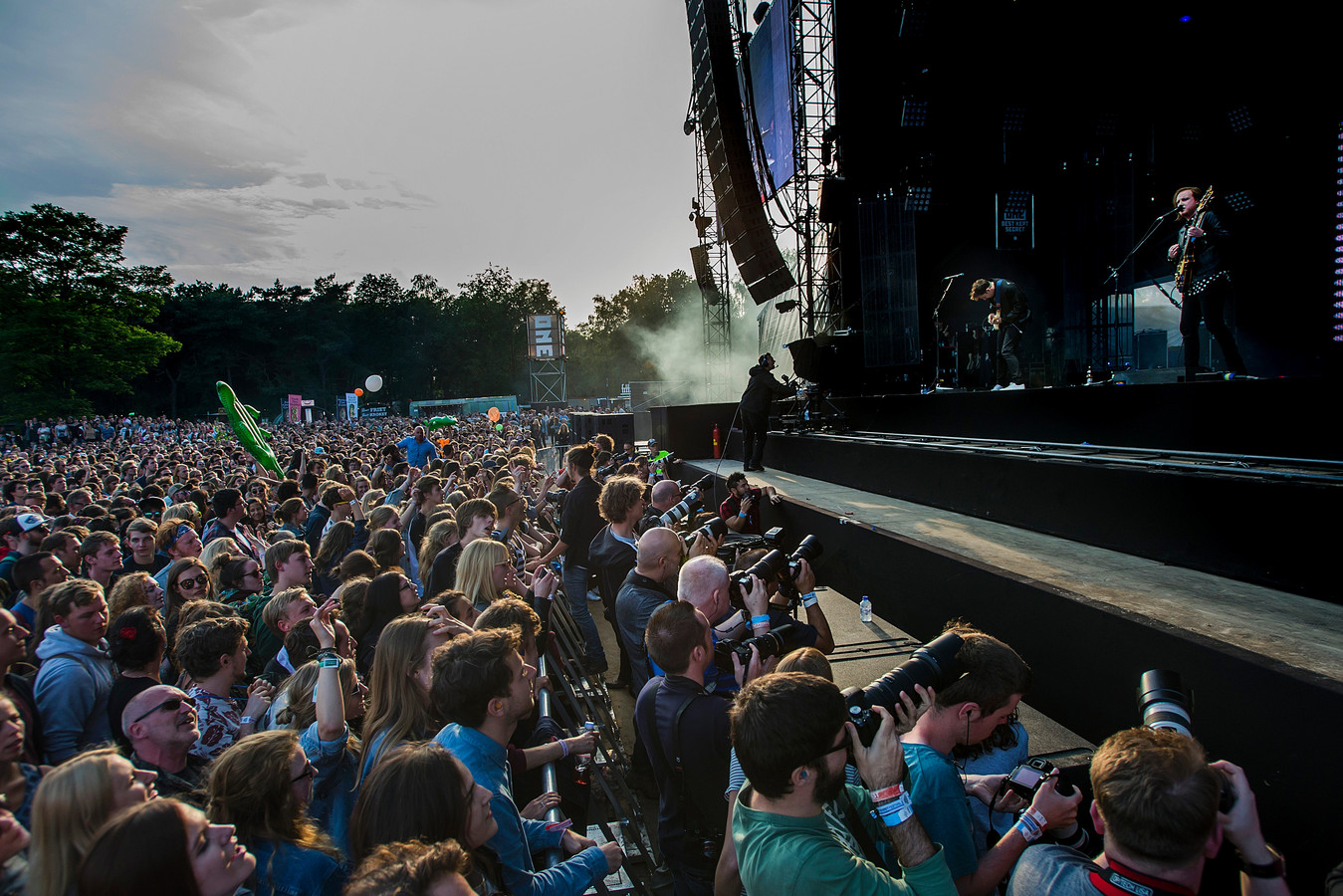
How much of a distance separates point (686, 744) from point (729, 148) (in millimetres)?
15681

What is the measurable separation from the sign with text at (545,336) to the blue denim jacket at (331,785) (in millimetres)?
44116

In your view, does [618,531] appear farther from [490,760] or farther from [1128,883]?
[1128,883]

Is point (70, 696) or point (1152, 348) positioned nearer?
point (70, 696)

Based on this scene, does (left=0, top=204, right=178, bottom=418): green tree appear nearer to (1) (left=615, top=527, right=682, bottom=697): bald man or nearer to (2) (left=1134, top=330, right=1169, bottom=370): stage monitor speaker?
(1) (left=615, top=527, right=682, bottom=697): bald man

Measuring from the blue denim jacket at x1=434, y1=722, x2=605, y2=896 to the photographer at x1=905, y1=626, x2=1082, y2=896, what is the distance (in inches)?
41.7

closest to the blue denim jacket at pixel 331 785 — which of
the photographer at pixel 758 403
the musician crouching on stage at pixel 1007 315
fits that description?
Result: the photographer at pixel 758 403

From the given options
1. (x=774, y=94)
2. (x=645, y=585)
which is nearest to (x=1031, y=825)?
(x=645, y=585)

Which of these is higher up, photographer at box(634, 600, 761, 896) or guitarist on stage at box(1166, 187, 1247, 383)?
guitarist on stage at box(1166, 187, 1247, 383)

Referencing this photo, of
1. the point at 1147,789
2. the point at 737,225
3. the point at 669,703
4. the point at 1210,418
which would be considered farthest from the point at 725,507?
the point at 737,225

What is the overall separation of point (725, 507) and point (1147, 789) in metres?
5.61

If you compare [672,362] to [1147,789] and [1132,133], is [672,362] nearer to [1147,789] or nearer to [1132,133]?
[1132,133]

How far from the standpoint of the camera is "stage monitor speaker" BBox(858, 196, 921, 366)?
45.3 ft

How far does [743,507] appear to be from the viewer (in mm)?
6316

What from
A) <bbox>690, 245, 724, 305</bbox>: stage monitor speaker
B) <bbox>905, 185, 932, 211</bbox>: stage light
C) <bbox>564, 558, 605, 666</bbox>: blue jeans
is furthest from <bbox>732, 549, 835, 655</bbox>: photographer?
<bbox>690, 245, 724, 305</bbox>: stage monitor speaker
